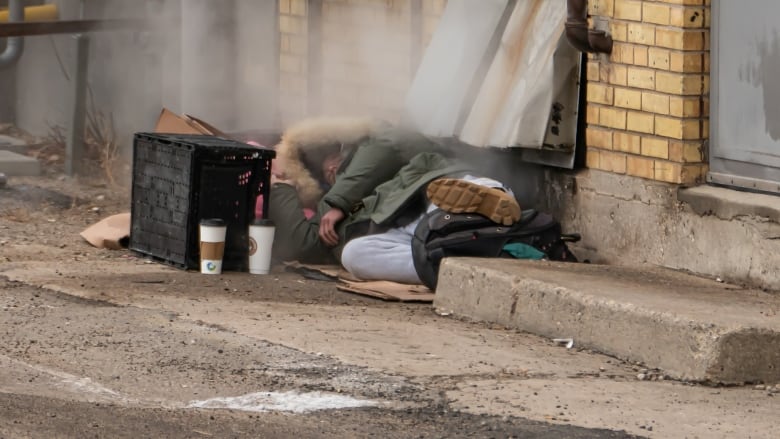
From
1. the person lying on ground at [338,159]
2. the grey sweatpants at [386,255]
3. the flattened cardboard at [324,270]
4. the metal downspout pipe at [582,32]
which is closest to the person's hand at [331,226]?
the person lying on ground at [338,159]

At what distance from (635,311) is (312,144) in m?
2.83

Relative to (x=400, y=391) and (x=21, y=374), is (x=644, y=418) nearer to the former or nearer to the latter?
(x=400, y=391)

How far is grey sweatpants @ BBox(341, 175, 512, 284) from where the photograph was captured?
23.9 feet

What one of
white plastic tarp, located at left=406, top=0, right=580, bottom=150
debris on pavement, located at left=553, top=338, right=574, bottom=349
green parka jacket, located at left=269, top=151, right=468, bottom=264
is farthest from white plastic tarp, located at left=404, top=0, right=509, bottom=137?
debris on pavement, located at left=553, top=338, right=574, bottom=349

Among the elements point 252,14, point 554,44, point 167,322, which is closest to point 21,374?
point 167,322

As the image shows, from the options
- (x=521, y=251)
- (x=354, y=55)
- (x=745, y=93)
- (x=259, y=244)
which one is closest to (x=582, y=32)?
(x=745, y=93)

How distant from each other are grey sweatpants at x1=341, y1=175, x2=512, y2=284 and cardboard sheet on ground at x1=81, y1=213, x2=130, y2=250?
126cm

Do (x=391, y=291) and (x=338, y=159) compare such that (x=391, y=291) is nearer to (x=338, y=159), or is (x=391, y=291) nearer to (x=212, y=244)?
(x=212, y=244)

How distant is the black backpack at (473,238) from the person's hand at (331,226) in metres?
0.66

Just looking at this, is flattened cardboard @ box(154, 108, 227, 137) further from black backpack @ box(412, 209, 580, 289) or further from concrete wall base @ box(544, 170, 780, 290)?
concrete wall base @ box(544, 170, 780, 290)

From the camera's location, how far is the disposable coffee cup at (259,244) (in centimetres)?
Answer: 752

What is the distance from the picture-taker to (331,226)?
7719 mm

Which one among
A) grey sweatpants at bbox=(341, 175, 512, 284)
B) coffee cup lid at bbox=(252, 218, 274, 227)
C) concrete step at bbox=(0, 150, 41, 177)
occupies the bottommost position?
grey sweatpants at bbox=(341, 175, 512, 284)

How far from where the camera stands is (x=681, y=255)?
6648mm
